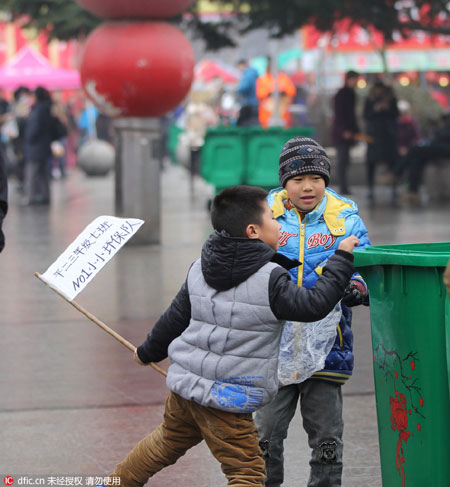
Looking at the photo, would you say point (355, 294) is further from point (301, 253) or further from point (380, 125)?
point (380, 125)

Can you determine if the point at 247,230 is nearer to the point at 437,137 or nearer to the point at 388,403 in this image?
the point at 388,403

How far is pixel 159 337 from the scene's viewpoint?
3920mm

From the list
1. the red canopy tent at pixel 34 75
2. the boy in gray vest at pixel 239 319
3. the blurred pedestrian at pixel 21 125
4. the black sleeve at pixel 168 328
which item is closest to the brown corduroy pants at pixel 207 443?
the boy in gray vest at pixel 239 319

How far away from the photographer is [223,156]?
54.3ft

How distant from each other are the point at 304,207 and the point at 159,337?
0.71 meters

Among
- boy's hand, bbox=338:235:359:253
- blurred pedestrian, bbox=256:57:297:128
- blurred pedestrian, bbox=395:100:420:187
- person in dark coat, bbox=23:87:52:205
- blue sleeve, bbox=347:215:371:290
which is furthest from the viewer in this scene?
blurred pedestrian, bbox=256:57:297:128

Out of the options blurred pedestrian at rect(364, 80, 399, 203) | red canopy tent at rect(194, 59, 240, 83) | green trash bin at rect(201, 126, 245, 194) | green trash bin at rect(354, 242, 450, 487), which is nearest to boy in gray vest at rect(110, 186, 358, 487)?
green trash bin at rect(354, 242, 450, 487)

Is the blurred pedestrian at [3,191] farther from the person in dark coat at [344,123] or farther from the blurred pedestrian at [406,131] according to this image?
the blurred pedestrian at [406,131]

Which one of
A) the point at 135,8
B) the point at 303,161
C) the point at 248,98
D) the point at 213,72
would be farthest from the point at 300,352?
the point at 213,72

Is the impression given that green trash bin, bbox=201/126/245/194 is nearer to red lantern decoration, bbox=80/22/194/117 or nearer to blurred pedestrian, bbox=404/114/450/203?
blurred pedestrian, bbox=404/114/450/203

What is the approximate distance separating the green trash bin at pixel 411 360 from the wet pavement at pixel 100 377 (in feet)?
3.25

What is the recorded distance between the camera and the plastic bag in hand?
3998 mm

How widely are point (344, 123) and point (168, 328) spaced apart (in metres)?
14.8

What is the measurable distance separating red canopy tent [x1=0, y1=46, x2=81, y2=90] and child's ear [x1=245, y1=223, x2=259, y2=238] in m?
29.6
